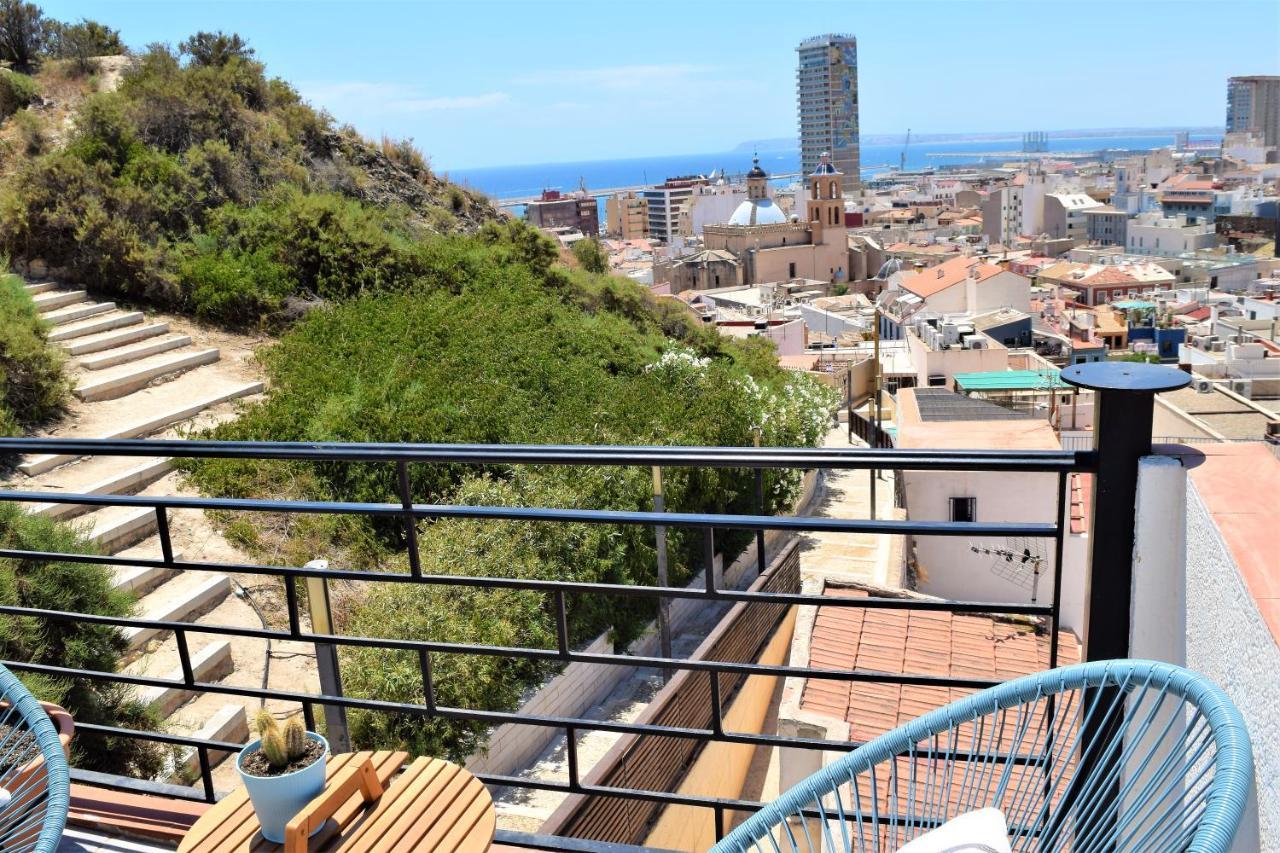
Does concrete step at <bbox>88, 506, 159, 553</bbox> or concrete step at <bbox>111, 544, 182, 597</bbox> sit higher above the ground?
concrete step at <bbox>88, 506, 159, 553</bbox>

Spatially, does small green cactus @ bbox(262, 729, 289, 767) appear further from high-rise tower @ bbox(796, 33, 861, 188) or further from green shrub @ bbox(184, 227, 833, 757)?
high-rise tower @ bbox(796, 33, 861, 188)

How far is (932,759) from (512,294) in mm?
10717

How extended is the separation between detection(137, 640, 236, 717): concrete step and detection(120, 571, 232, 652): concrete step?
273 millimetres

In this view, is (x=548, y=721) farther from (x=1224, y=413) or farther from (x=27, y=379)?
(x=1224, y=413)

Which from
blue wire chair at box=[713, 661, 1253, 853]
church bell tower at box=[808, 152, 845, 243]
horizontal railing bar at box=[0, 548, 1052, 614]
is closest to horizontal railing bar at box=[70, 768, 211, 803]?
horizontal railing bar at box=[0, 548, 1052, 614]

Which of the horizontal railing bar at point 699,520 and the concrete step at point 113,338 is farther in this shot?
the concrete step at point 113,338

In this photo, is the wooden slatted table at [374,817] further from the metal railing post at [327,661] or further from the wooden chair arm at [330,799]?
the metal railing post at [327,661]

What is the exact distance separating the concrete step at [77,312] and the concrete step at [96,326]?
0.08 metres

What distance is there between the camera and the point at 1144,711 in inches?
58.3

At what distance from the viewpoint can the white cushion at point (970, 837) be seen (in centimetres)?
109

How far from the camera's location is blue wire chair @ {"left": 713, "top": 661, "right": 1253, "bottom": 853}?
1.12 meters

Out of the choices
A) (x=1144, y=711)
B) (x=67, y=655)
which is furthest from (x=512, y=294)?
(x=1144, y=711)

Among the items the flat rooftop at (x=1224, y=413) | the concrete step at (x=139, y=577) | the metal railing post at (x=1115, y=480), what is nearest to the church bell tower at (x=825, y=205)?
the flat rooftop at (x=1224, y=413)

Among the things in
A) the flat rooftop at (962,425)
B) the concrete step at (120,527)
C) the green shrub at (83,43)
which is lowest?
the flat rooftop at (962,425)
